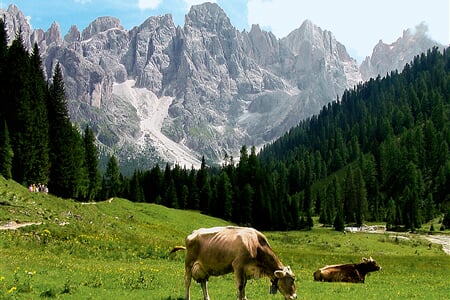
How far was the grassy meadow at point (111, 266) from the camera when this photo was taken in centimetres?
1820

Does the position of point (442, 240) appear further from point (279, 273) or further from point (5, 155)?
point (279, 273)

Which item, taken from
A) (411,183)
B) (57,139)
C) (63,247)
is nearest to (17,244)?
(63,247)

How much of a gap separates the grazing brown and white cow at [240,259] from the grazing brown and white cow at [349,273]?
16.4 metres

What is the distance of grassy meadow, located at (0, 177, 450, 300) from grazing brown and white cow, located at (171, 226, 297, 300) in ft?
11.2

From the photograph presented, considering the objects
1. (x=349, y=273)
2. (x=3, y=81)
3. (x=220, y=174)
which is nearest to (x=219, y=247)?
(x=349, y=273)

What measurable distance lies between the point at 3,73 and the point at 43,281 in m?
53.7

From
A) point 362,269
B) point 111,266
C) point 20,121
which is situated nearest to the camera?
point 111,266

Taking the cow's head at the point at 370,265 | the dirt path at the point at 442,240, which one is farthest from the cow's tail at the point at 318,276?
the dirt path at the point at 442,240

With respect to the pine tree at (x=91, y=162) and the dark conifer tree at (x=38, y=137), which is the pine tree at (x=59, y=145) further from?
the pine tree at (x=91, y=162)

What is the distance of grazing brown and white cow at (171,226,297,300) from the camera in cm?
1261

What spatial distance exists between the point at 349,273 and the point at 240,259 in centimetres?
1810

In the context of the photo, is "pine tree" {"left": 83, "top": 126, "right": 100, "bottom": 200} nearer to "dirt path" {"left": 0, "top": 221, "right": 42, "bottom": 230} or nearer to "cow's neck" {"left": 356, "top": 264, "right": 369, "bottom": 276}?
"dirt path" {"left": 0, "top": 221, "right": 42, "bottom": 230}

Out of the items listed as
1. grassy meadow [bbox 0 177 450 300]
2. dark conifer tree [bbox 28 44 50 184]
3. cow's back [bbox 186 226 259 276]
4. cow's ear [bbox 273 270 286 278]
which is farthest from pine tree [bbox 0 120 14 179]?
cow's ear [bbox 273 270 286 278]

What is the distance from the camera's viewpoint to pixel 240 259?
13.1 metres
